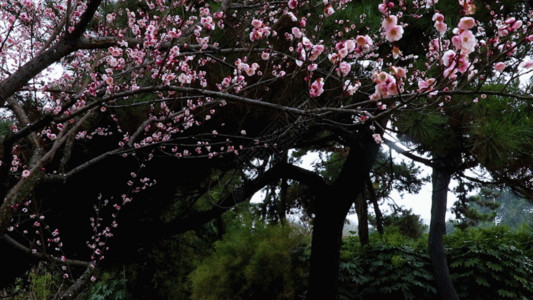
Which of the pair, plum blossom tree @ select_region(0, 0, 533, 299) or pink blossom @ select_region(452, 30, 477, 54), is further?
plum blossom tree @ select_region(0, 0, 533, 299)

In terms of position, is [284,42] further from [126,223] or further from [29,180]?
[126,223]

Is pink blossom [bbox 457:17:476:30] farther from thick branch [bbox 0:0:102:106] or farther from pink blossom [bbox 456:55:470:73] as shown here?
thick branch [bbox 0:0:102:106]

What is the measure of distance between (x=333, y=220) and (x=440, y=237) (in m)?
1.92

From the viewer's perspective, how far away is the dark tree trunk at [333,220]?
189 inches

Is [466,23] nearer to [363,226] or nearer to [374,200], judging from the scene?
[374,200]

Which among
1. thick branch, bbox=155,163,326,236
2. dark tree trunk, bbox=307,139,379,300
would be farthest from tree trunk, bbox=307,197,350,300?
thick branch, bbox=155,163,326,236

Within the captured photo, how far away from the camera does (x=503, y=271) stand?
209 inches

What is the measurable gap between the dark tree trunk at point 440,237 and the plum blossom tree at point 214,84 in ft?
0.09

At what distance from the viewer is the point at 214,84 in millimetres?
3891

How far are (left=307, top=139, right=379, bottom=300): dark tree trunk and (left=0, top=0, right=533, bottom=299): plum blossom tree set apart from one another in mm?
14

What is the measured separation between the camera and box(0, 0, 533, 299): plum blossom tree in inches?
78.5

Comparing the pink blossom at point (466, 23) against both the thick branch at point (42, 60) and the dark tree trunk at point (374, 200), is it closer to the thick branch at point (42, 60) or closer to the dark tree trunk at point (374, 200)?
the thick branch at point (42, 60)

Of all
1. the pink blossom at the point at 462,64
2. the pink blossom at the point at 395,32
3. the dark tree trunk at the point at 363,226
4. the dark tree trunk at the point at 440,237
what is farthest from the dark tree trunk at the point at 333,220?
the pink blossom at the point at 395,32

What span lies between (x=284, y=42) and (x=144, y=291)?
645 cm
